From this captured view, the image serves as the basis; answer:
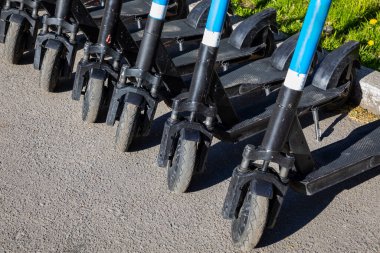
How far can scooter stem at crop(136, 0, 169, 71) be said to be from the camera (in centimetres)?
407

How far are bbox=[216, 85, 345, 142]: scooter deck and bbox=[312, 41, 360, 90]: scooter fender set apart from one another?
41 mm

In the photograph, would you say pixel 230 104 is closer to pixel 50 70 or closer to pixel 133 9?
pixel 50 70

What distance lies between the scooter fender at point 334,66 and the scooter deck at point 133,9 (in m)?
1.51

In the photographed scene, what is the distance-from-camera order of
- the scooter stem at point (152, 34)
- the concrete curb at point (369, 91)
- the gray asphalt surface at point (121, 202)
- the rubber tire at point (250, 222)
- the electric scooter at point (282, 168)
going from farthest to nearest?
the concrete curb at point (369, 91) → the scooter stem at point (152, 34) → the gray asphalt surface at point (121, 202) → the rubber tire at point (250, 222) → the electric scooter at point (282, 168)

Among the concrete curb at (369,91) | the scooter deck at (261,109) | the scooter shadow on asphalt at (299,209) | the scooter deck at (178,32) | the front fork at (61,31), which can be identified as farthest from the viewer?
the scooter deck at (178,32)

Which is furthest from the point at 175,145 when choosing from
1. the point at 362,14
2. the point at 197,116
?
the point at 362,14

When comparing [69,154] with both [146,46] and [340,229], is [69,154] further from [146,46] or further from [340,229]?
[340,229]

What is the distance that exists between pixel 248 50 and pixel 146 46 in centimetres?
122

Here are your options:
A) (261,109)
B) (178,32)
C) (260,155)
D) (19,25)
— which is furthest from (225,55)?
(260,155)

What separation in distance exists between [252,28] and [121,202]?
67.7 inches

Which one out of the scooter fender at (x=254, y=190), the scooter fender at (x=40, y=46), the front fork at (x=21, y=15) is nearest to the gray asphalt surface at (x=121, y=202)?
the scooter fender at (x=254, y=190)

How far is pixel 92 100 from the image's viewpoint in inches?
178

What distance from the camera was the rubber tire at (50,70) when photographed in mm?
4770

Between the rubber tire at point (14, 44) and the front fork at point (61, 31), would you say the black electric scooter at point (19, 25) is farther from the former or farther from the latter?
the front fork at point (61, 31)
